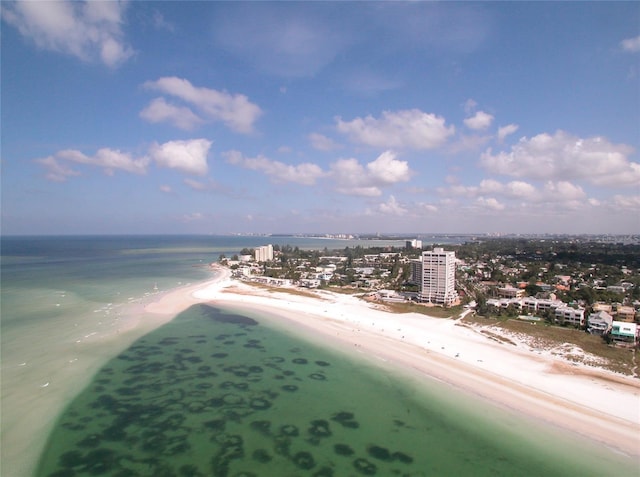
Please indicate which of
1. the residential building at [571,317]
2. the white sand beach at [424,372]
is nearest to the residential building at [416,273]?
the white sand beach at [424,372]

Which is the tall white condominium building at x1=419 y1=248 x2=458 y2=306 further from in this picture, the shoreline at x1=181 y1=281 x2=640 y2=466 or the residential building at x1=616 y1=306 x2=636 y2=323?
the residential building at x1=616 y1=306 x2=636 y2=323

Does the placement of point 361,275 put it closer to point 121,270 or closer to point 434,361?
point 434,361

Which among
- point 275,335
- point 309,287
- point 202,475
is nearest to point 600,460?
point 202,475

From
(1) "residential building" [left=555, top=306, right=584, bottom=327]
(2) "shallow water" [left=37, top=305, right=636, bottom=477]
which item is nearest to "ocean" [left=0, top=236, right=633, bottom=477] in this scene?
(2) "shallow water" [left=37, top=305, right=636, bottom=477]

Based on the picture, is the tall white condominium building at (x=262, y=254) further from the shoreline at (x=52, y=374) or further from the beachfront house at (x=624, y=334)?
the beachfront house at (x=624, y=334)

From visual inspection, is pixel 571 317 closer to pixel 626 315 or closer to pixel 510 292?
pixel 626 315

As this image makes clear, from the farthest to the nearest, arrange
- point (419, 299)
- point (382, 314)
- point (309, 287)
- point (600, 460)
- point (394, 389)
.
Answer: point (309, 287)
point (419, 299)
point (382, 314)
point (394, 389)
point (600, 460)

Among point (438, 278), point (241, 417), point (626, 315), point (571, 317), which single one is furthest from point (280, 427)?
point (626, 315)
